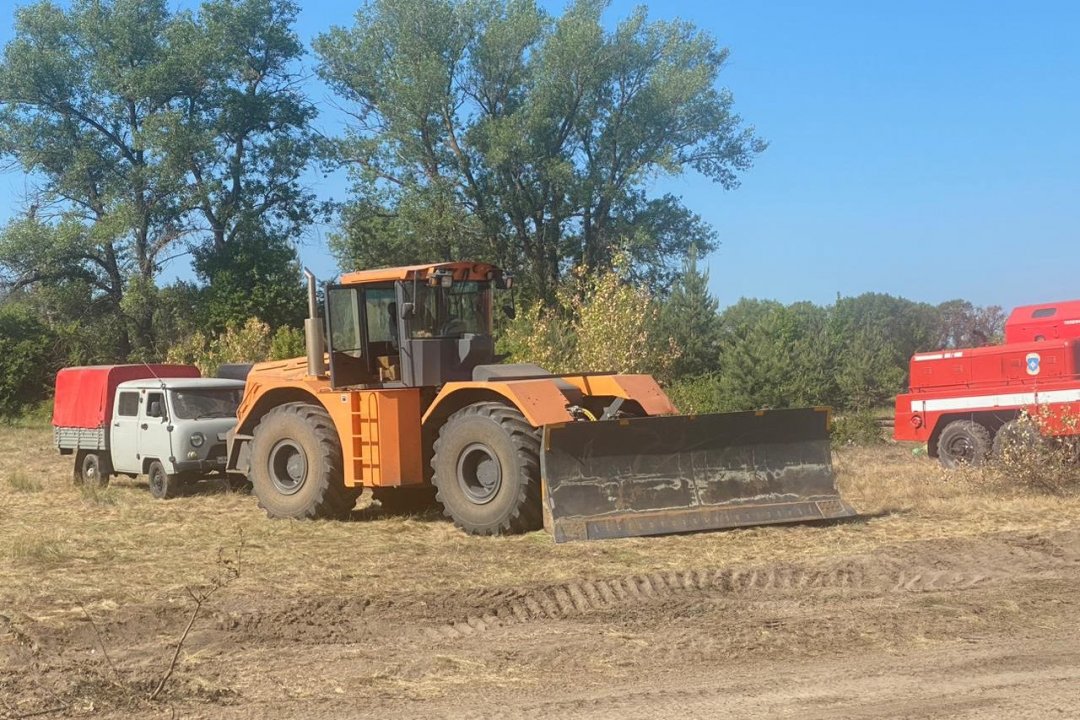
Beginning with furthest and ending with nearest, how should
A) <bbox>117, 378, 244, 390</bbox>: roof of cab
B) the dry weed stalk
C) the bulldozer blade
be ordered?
<bbox>117, 378, 244, 390</bbox>: roof of cab
the bulldozer blade
the dry weed stalk

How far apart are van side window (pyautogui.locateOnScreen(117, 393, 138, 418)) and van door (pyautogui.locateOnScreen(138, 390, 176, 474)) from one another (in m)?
0.37

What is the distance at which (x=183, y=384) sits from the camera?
1541cm

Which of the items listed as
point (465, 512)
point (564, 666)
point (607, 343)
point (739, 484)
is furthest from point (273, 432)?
point (607, 343)

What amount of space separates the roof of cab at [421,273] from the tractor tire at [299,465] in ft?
4.98

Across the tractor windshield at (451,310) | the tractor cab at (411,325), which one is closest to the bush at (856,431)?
the tractor windshield at (451,310)

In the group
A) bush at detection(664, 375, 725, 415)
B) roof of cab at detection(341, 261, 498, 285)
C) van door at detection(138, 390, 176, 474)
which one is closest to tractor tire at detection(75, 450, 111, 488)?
van door at detection(138, 390, 176, 474)

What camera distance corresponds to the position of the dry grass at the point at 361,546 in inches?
324

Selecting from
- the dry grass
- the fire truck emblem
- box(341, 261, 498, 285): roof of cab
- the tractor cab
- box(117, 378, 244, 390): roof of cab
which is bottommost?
the dry grass

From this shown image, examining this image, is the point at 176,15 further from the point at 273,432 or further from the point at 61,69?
the point at 273,432

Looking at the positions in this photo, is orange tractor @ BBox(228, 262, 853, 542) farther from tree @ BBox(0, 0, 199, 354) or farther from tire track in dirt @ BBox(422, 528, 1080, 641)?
tree @ BBox(0, 0, 199, 354)

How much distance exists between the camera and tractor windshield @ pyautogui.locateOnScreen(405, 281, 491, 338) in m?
11.5

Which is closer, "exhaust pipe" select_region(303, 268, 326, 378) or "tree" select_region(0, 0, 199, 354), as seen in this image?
"exhaust pipe" select_region(303, 268, 326, 378)

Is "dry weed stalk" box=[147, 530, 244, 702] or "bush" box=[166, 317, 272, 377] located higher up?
"bush" box=[166, 317, 272, 377]

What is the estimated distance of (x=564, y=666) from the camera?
6074 mm
